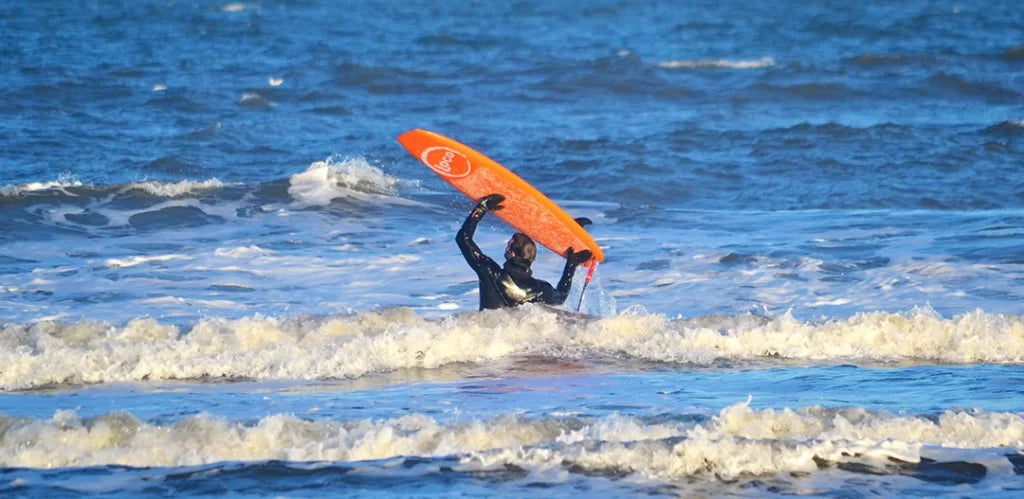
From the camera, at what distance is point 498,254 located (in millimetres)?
13219

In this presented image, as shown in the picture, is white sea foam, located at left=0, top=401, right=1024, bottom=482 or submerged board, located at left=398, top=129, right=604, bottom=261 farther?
submerged board, located at left=398, top=129, right=604, bottom=261

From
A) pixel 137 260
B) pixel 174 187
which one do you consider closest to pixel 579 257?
pixel 137 260

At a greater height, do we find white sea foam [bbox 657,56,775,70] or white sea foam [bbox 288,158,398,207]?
white sea foam [bbox 657,56,775,70]

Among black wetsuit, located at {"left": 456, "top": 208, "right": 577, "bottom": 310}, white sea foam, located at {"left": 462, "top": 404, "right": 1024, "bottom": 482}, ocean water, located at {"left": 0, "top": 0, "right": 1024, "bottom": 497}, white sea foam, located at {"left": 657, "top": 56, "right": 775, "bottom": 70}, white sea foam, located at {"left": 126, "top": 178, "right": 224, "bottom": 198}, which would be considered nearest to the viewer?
white sea foam, located at {"left": 462, "top": 404, "right": 1024, "bottom": 482}

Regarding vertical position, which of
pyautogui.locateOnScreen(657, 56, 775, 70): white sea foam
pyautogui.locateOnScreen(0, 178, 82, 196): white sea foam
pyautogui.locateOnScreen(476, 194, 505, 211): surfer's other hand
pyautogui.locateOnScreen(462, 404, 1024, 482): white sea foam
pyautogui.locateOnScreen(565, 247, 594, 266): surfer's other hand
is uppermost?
pyautogui.locateOnScreen(657, 56, 775, 70): white sea foam

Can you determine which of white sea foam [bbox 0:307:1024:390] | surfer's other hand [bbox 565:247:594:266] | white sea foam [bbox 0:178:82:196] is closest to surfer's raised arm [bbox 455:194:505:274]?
white sea foam [bbox 0:307:1024:390]

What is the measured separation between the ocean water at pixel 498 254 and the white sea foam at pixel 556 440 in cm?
2

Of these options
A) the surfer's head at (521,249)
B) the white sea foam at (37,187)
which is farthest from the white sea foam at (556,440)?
the white sea foam at (37,187)

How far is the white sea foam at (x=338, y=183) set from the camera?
53.7 feet

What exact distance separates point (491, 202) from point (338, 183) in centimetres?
795

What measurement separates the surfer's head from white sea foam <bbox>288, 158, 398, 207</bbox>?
6.96 meters

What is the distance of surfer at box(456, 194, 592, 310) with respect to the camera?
9.32 m

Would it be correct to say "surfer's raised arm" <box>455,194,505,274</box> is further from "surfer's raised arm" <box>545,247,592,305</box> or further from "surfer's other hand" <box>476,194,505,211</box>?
"surfer's raised arm" <box>545,247,592,305</box>

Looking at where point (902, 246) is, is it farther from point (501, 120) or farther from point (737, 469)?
point (501, 120)
